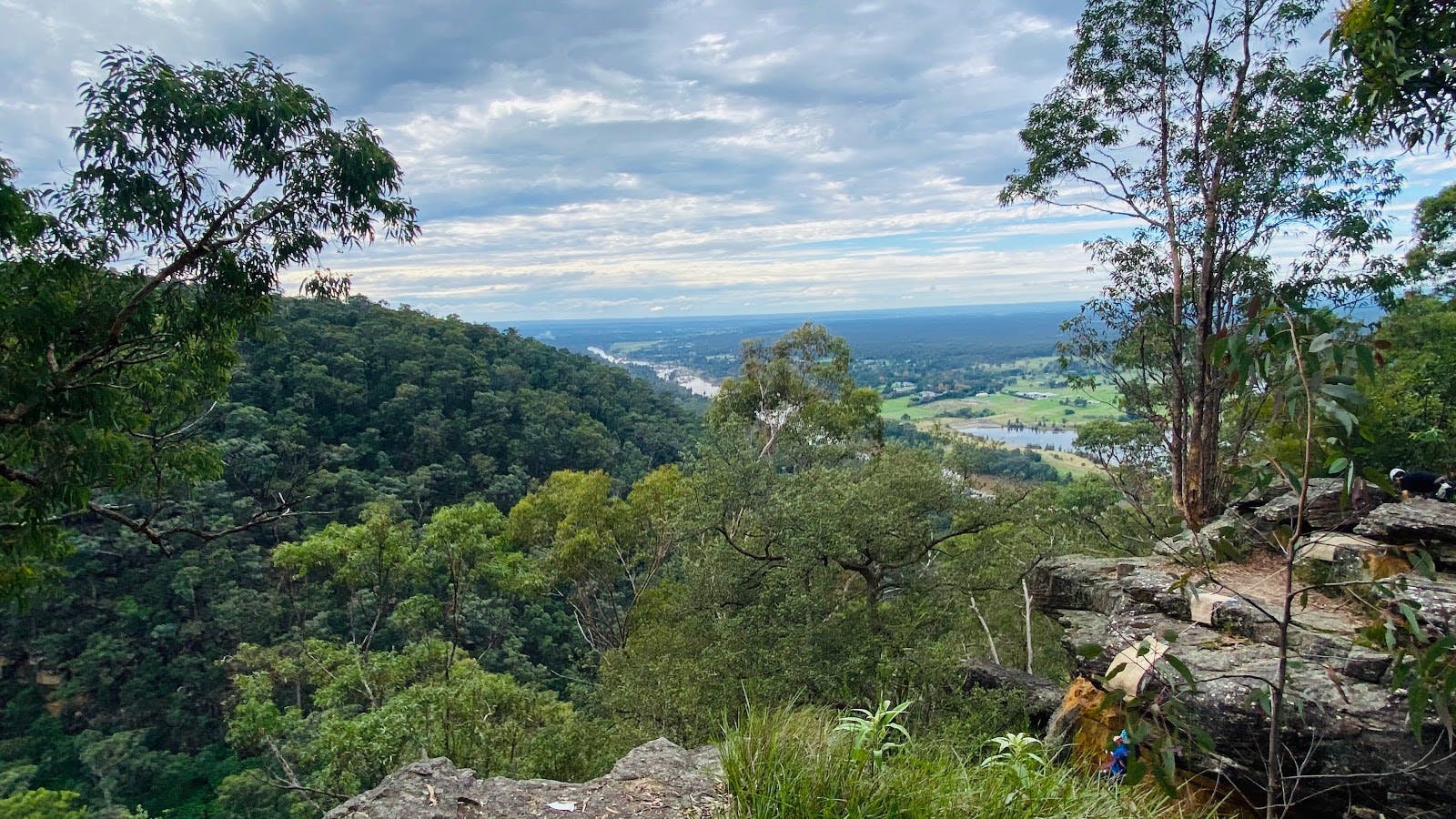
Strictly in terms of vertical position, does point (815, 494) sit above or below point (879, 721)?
below

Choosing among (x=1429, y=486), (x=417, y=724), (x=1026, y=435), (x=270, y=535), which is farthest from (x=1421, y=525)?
(x=1026, y=435)

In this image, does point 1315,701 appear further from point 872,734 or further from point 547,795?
point 547,795

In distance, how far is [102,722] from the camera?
19.5 meters

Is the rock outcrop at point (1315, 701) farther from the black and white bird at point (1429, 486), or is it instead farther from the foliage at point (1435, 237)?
the foliage at point (1435, 237)

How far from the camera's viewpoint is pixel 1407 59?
11.9 feet

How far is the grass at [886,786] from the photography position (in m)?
2.40

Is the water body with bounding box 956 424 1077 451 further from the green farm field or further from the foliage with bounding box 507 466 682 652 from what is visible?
the foliage with bounding box 507 466 682 652

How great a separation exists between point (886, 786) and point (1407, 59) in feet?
14.1

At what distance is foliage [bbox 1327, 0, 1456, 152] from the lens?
3537 mm

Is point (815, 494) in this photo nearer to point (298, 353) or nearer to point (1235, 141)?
point (1235, 141)

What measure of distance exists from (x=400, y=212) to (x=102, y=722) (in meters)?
22.0

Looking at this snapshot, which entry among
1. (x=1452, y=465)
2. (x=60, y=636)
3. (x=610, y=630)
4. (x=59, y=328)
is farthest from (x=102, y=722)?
(x=1452, y=465)

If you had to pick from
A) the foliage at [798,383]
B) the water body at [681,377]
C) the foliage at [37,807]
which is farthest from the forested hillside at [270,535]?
the water body at [681,377]

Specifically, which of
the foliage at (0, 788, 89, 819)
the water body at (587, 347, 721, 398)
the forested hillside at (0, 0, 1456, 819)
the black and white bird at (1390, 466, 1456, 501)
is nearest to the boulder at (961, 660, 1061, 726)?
the forested hillside at (0, 0, 1456, 819)
